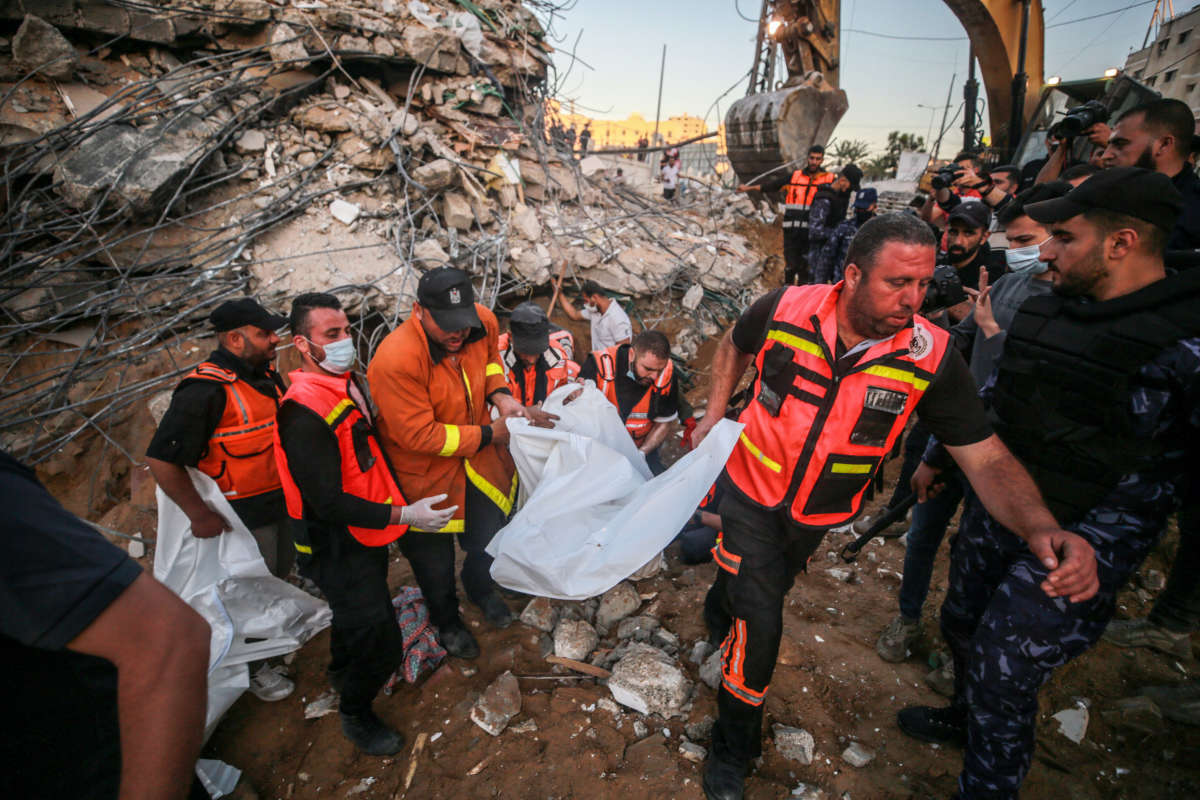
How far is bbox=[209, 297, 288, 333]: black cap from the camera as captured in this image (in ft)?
7.97

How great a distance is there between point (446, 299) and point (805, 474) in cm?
167

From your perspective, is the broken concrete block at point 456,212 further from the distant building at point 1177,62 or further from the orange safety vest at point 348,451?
the distant building at point 1177,62

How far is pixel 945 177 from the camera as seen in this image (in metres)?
4.26

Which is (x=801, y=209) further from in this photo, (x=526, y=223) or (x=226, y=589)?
(x=226, y=589)

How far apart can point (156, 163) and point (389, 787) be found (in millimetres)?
5480

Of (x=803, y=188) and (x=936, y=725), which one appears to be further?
(x=803, y=188)

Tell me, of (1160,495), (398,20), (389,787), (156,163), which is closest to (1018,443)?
(1160,495)

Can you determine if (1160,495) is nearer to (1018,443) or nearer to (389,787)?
(1018,443)

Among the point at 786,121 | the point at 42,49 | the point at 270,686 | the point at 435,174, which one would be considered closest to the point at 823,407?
the point at 270,686

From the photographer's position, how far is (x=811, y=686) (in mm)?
2354

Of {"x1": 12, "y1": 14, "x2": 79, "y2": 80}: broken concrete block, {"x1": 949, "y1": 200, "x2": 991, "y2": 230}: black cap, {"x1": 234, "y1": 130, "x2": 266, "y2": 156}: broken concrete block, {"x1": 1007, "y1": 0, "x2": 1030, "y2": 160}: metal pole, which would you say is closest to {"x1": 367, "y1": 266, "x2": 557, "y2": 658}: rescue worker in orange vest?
{"x1": 949, "y1": 200, "x2": 991, "y2": 230}: black cap

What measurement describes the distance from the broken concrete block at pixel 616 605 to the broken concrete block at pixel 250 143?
5.79m

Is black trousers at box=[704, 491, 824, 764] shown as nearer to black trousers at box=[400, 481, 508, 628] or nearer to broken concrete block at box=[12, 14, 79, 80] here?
black trousers at box=[400, 481, 508, 628]

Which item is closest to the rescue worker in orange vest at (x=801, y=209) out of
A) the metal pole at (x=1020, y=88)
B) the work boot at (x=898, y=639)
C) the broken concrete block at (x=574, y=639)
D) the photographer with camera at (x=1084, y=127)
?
the metal pole at (x=1020, y=88)
